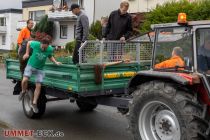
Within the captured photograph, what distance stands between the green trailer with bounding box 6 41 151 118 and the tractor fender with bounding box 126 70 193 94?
0.55 meters

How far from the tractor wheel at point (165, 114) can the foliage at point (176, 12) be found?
14884 millimetres

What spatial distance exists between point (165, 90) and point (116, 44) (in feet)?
7.64

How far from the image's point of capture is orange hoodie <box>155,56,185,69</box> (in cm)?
553

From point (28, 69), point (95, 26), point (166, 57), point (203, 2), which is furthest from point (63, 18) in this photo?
point (166, 57)

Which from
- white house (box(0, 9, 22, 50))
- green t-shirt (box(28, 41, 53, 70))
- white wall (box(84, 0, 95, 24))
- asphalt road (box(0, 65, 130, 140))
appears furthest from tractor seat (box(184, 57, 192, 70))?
white house (box(0, 9, 22, 50))

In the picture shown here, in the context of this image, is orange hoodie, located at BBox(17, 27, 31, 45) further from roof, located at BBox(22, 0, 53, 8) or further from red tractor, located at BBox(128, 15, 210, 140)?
roof, located at BBox(22, 0, 53, 8)

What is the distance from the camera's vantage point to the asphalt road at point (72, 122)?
743 cm

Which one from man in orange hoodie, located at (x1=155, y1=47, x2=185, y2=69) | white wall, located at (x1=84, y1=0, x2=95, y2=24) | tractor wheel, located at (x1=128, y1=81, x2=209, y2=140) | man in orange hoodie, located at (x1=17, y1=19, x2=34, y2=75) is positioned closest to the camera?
tractor wheel, located at (x1=128, y1=81, x2=209, y2=140)

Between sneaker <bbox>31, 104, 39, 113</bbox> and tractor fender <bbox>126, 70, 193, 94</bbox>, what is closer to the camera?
tractor fender <bbox>126, 70, 193, 94</bbox>

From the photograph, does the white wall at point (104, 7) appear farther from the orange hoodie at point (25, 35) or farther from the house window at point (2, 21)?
the orange hoodie at point (25, 35)

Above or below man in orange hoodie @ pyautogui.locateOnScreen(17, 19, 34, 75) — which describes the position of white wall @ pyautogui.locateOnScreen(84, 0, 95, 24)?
above

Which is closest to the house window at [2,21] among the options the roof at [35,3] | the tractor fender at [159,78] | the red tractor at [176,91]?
the roof at [35,3]

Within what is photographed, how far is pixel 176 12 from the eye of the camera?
2127 cm

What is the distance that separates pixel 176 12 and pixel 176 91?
54.4 ft
